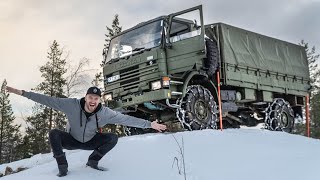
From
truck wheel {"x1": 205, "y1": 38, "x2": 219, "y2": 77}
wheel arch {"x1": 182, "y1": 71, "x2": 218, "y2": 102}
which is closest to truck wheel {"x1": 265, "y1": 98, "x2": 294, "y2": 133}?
wheel arch {"x1": 182, "y1": 71, "x2": 218, "y2": 102}

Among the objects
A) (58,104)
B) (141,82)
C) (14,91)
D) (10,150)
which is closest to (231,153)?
(58,104)

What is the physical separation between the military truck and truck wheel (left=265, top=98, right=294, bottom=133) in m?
0.71

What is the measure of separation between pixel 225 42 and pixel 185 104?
2594 mm

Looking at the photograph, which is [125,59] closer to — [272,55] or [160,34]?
[160,34]

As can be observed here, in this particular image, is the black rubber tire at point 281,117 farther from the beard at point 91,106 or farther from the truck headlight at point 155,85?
the beard at point 91,106

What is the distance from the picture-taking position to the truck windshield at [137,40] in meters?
11.0

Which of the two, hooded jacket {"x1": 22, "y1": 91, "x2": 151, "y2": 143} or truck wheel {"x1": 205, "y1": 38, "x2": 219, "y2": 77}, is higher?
truck wheel {"x1": 205, "y1": 38, "x2": 219, "y2": 77}

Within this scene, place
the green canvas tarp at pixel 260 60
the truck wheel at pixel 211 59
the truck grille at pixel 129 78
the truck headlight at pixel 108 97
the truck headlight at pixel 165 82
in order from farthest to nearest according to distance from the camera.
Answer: the green canvas tarp at pixel 260 60
the truck headlight at pixel 108 97
the truck wheel at pixel 211 59
the truck grille at pixel 129 78
the truck headlight at pixel 165 82

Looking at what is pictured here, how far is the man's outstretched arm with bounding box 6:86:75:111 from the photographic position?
519 centimetres

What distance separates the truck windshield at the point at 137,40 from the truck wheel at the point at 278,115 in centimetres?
589

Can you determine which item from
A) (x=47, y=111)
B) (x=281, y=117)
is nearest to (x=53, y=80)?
(x=47, y=111)

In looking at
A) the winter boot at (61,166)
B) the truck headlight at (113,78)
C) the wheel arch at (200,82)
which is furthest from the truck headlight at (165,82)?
the winter boot at (61,166)

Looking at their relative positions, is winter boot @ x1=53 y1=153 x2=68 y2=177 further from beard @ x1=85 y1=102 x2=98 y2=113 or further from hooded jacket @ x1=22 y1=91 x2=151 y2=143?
beard @ x1=85 y1=102 x2=98 y2=113

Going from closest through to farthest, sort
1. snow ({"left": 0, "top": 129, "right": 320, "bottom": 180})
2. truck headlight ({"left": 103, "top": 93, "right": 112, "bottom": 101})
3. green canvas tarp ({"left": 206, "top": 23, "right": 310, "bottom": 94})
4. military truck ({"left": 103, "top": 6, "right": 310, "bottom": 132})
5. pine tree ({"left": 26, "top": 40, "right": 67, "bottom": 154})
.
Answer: snow ({"left": 0, "top": 129, "right": 320, "bottom": 180})
military truck ({"left": 103, "top": 6, "right": 310, "bottom": 132})
truck headlight ({"left": 103, "top": 93, "right": 112, "bottom": 101})
green canvas tarp ({"left": 206, "top": 23, "right": 310, "bottom": 94})
pine tree ({"left": 26, "top": 40, "right": 67, "bottom": 154})
